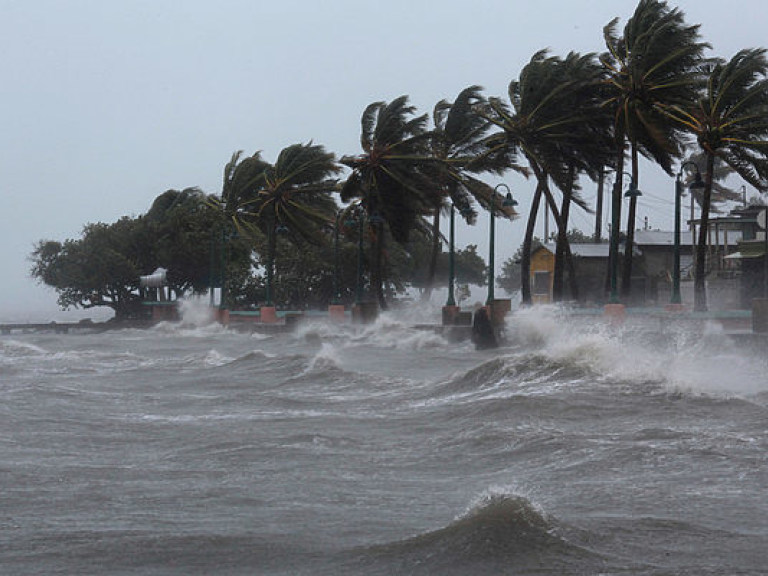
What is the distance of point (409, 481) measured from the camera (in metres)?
8.64

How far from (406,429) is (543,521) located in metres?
5.44

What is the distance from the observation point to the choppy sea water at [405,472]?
6.18 m

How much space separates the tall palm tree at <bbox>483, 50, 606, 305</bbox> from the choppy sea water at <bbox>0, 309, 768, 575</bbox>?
931 inches

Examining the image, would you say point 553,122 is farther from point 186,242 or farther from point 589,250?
point 186,242

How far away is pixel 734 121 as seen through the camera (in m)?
34.4

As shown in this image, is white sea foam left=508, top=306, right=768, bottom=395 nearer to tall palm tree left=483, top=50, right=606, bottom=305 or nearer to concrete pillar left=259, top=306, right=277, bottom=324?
tall palm tree left=483, top=50, right=606, bottom=305

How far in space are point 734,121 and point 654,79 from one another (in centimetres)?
380

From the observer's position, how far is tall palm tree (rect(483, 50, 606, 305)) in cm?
4041

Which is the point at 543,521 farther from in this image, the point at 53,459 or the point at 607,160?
the point at 607,160

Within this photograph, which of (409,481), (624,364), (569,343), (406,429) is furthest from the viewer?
(569,343)

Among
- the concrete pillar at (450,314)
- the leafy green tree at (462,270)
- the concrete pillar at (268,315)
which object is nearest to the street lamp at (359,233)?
the concrete pillar at (268,315)

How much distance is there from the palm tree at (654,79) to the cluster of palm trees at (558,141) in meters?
0.05

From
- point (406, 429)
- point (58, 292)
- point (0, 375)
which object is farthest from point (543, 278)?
point (406, 429)

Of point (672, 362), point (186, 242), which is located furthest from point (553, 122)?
point (186, 242)
